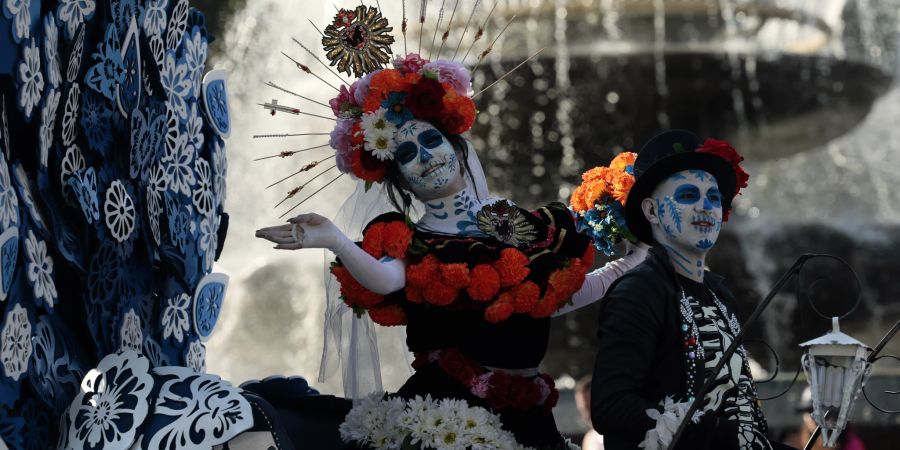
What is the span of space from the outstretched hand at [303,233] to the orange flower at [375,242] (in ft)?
0.97

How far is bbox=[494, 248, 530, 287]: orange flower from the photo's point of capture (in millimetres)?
4676

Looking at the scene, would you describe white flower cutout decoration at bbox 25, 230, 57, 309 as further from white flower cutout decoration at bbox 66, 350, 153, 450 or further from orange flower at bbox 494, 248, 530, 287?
orange flower at bbox 494, 248, 530, 287

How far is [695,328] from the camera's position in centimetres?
429

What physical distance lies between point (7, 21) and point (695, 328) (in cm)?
227

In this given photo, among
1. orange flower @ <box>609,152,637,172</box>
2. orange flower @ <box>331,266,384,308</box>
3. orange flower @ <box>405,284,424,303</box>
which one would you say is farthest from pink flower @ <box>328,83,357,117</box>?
orange flower @ <box>609,152,637,172</box>

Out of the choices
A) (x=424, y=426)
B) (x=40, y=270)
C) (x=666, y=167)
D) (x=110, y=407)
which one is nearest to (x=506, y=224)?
(x=666, y=167)

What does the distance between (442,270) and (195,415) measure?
3.44 ft

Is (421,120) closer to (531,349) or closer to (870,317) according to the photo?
(531,349)

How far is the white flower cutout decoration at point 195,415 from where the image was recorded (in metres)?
4.02

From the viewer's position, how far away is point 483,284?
4.63 m

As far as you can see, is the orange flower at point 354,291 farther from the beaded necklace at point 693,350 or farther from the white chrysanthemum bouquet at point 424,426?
the beaded necklace at point 693,350

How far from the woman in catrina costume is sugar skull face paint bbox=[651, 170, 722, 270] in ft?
1.60

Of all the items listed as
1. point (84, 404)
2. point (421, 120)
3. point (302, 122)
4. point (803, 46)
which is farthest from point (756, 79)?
point (84, 404)

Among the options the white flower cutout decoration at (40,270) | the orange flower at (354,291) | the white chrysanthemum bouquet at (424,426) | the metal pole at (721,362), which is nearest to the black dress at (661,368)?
the metal pole at (721,362)
